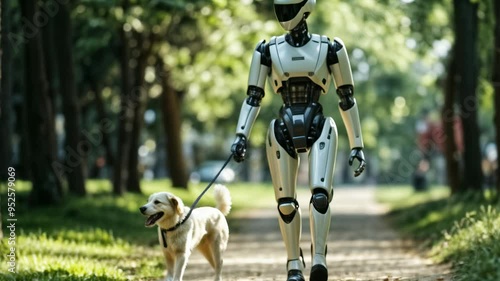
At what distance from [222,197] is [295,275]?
4.34 feet

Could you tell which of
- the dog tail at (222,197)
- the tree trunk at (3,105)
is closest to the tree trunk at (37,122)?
the tree trunk at (3,105)

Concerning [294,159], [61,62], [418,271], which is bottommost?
[418,271]

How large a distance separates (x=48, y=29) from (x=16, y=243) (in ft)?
34.1

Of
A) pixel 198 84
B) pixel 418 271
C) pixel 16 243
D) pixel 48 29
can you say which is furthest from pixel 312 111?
pixel 198 84

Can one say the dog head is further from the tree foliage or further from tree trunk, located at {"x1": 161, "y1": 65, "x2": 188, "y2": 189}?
tree trunk, located at {"x1": 161, "y1": 65, "x2": 188, "y2": 189}

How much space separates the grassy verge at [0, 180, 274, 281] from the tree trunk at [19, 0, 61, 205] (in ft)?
1.17

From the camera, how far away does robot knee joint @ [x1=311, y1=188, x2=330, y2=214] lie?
30.2 feet

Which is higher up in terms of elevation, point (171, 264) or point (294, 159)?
point (294, 159)

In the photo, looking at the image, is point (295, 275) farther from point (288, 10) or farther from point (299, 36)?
point (288, 10)

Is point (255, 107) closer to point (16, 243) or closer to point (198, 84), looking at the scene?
point (16, 243)

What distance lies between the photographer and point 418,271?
11805mm

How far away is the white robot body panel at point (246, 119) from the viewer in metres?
9.48

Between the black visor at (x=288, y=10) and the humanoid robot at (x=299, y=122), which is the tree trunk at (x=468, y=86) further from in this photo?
the black visor at (x=288, y=10)

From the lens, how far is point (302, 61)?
935cm
